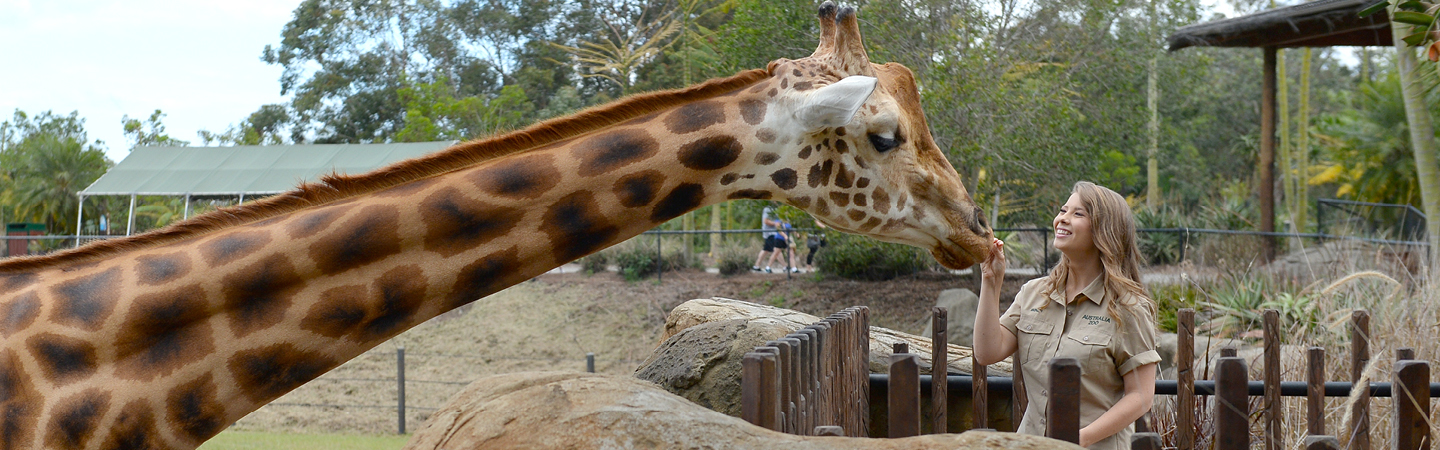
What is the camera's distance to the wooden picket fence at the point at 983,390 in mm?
1962

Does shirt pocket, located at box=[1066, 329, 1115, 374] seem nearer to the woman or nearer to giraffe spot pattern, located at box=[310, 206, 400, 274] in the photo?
the woman

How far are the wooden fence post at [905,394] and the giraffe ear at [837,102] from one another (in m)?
0.80

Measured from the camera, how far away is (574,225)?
2746mm

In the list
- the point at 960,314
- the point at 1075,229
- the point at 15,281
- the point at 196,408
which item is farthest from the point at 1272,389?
the point at 960,314

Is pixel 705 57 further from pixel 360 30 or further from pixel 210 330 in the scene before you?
pixel 360 30

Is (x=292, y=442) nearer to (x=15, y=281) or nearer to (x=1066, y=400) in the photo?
(x=15, y=281)

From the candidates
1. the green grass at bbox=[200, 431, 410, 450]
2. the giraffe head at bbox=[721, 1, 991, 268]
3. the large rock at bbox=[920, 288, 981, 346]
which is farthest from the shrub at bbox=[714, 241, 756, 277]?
the giraffe head at bbox=[721, 1, 991, 268]

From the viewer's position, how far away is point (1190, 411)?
132 inches

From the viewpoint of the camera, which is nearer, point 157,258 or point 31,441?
point 31,441

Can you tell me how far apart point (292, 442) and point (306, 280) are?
7.73m

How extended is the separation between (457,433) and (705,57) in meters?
14.7

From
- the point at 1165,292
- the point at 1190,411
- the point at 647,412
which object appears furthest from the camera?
the point at 1165,292

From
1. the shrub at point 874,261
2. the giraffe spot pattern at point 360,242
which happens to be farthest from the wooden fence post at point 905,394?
the shrub at point 874,261

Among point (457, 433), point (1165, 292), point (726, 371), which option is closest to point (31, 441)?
point (457, 433)
